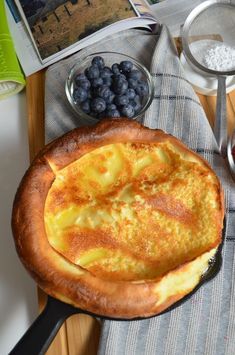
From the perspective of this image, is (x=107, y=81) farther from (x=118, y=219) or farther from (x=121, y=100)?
(x=118, y=219)

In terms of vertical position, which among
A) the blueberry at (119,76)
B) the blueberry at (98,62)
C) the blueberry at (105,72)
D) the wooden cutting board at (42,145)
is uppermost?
the blueberry at (98,62)

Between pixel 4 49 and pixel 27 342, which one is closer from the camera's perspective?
pixel 27 342

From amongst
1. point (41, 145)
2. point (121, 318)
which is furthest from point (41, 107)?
point (121, 318)

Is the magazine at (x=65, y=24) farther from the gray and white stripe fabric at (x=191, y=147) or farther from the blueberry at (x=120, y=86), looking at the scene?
the blueberry at (x=120, y=86)

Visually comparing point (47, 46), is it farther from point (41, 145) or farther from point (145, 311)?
point (145, 311)

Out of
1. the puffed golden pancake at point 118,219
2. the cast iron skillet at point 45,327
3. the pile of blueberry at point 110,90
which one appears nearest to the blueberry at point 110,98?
the pile of blueberry at point 110,90

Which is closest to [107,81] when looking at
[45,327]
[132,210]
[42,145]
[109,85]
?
[109,85]

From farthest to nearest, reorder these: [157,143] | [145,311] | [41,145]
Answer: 1. [41,145]
2. [157,143]
3. [145,311]
